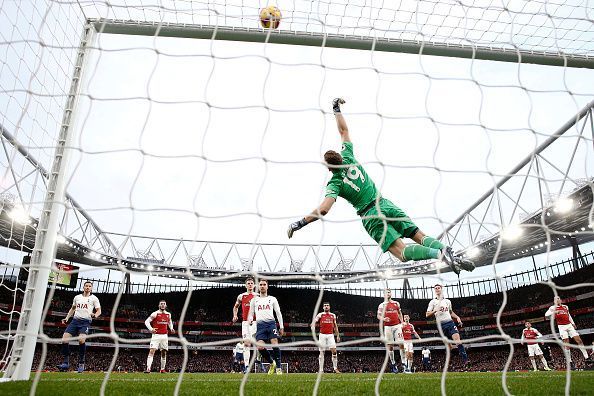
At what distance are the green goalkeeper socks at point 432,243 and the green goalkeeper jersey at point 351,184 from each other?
0.72m

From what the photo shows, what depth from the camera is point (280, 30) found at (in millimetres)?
4570

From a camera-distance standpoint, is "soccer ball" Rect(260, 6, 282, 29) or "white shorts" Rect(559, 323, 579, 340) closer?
"soccer ball" Rect(260, 6, 282, 29)

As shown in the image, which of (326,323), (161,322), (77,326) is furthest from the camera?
(326,323)

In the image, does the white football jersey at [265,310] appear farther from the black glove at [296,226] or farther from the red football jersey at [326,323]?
the black glove at [296,226]

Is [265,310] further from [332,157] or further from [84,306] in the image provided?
[332,157]

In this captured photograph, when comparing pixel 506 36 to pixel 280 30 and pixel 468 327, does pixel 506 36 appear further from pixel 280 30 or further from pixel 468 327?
pixel 468 327

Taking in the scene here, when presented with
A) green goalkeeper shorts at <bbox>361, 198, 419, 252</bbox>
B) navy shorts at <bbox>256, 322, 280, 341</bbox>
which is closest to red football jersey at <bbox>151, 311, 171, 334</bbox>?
navy shorts at <bbox>256, 322, 280, 341</bbox>

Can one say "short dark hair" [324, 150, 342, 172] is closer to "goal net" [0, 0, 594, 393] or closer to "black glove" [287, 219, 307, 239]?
"goal net" [0, 0, 594, 393]

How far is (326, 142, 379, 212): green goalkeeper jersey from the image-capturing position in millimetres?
4501

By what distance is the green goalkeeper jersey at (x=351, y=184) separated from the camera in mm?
4501

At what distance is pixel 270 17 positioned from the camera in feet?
14.6

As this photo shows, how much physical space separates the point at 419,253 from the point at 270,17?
3.01 m

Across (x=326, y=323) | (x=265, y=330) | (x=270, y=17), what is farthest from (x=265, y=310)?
(x=270, y=17)

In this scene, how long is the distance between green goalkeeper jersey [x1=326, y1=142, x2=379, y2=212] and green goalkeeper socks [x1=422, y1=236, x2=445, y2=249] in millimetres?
724
